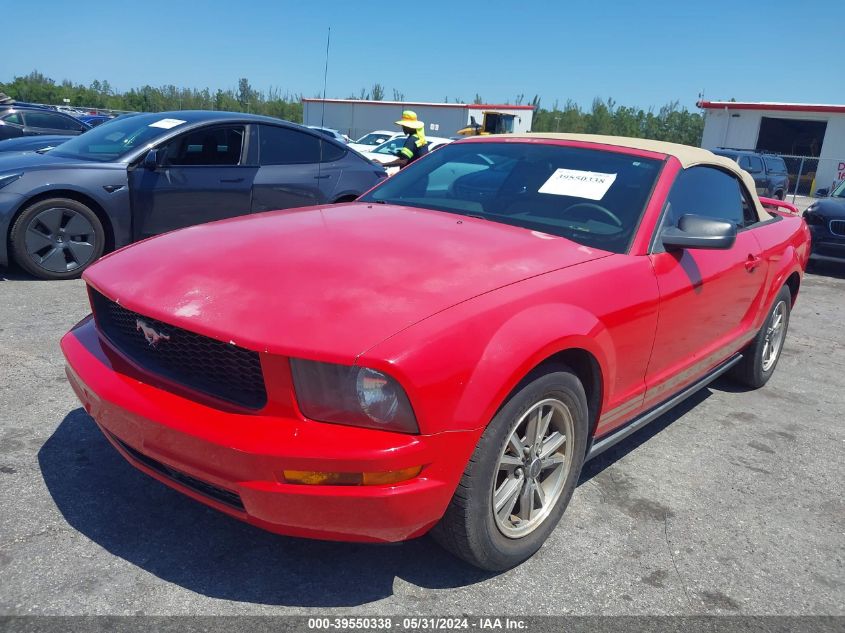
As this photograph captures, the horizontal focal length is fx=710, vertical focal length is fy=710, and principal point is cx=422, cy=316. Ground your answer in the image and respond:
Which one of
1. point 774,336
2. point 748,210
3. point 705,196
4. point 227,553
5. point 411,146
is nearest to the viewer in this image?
point 227,553

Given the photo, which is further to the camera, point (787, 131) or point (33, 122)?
point (787, 131)

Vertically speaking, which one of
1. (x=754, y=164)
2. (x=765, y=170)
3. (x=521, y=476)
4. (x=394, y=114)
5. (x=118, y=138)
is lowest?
(x=521, y=476)

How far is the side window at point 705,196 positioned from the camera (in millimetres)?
3329

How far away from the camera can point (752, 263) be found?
12.7 feet

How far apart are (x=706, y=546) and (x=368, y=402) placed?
1636mm

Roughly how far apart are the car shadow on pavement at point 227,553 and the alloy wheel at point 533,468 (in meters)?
0.25

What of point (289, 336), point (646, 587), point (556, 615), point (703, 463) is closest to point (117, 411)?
point (289, 336)

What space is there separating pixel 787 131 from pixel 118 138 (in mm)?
35483

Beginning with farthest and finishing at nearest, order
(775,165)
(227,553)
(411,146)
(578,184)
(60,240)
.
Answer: (775,165), (411,146), (60,240), (578,184), (227,553)

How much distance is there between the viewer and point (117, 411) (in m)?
2.29

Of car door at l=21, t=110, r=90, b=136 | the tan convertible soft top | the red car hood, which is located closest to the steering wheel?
the red car hood

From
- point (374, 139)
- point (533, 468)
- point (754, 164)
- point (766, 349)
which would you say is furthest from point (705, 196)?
point (374, 139)

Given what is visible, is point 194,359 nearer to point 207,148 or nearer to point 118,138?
point 207,148

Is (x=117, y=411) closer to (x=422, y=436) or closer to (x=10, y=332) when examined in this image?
(x=422, y=436)
